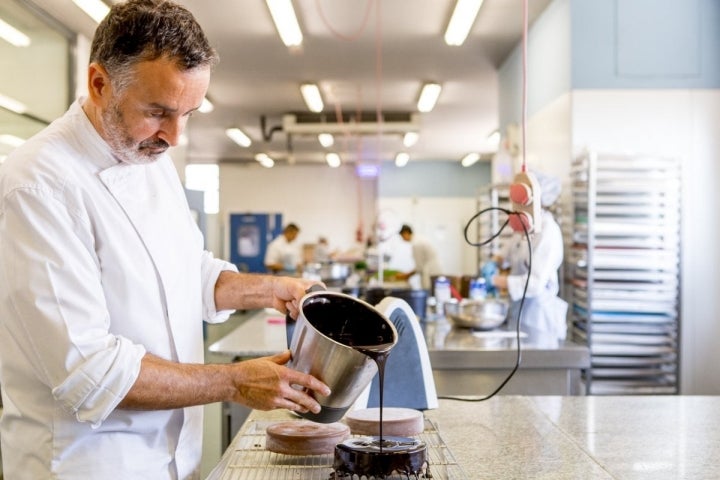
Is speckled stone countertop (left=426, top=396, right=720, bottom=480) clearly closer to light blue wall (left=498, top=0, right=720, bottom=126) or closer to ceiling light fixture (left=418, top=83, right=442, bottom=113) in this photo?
light blue wall (left=498, top=0, right=720, bottom=126)

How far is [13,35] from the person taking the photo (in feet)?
19.0

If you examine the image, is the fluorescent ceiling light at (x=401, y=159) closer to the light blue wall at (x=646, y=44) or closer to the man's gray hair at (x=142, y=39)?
the light blue wall at (x=646, y=44)

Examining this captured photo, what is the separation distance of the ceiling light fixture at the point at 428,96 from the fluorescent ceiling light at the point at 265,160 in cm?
633

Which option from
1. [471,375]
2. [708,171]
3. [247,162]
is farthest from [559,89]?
[247,162]

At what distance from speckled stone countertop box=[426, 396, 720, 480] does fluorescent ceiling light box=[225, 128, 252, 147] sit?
36.3 feet

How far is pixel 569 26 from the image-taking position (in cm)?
566

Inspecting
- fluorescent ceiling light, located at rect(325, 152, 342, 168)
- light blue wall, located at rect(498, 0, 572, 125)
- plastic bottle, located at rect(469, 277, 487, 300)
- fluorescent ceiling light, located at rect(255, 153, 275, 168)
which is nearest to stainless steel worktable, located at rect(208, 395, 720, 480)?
plastic bottle, located at rect(469, 277, 487, 300)

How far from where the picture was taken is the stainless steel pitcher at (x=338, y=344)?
1.45 metres

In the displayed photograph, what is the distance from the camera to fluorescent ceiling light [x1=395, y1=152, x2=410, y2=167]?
16.0 meters

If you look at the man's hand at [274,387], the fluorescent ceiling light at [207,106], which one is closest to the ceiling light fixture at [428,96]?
the fluorescent ceiling light at [207,106]

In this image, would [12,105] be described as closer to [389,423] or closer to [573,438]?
[389,423]

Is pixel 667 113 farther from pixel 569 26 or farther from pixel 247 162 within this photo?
pixel 247 162

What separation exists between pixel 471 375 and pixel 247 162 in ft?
48.9

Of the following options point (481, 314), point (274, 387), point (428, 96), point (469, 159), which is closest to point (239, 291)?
point (274, 387)
